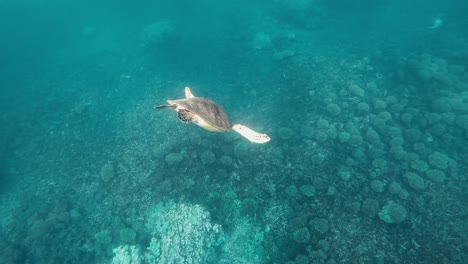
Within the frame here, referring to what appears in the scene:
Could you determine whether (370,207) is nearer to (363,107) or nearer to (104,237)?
(363,107)

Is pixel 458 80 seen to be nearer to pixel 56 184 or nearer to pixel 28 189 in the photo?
pixel 56 184

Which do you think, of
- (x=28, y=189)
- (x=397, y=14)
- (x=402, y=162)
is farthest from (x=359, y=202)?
(x=397, y=14)

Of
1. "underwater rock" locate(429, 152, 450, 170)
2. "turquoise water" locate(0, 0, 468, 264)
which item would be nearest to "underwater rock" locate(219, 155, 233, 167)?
"turquoise water" locate(0, 0, 468, 264)

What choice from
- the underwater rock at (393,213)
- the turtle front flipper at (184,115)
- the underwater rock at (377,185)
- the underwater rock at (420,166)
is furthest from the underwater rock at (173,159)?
the underwater rock at (420,166)

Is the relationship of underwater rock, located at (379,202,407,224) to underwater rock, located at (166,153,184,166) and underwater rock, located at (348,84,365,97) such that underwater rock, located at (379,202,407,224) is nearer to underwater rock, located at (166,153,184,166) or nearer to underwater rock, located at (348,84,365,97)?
underwater rock, located at (348,84,365,97)

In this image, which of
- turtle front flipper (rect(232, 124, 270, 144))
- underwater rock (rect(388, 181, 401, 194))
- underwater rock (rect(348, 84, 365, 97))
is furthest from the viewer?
underwater rock (rect(348, 84, 365, 97))

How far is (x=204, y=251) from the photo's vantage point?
8.28 meters

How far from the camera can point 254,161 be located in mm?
10102

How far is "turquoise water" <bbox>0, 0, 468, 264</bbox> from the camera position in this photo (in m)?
8.17

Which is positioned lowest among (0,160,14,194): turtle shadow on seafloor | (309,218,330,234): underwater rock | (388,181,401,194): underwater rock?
(0,160,14,194): turtle shadow on seafloor

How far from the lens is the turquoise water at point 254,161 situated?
817 cm

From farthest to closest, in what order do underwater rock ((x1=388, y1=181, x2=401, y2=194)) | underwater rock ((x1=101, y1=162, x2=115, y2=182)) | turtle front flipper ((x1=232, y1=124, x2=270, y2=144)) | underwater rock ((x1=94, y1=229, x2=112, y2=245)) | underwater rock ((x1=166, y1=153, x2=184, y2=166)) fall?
underwater rock ((x1=101, y1=162, x2=115, y2=182))
underwater rock ((x1=166, y1=153, x2=184, y2=166))
underwater rock ((x1=94, y1=229, x2=112, y2=245))
underwater rock ((x1=388, y1=181, x2=401, y2=194))
turtle front flipper ((x1=232, y1=124, x2=270, y2=144))

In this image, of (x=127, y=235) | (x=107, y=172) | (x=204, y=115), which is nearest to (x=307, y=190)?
(x=204, y=115)

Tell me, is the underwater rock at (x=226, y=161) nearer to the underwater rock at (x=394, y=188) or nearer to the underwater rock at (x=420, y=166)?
the underwater rock at (x=394, y=188)
